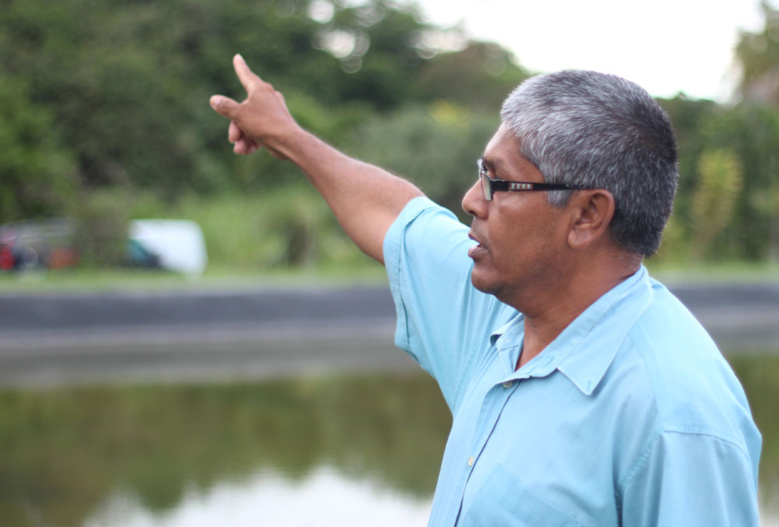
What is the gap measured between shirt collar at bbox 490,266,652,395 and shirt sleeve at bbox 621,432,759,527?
0.49 feet

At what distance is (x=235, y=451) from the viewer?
665 centimetres

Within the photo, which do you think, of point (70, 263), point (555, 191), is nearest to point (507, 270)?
point (555, 191)

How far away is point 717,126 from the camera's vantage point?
21.9 metres

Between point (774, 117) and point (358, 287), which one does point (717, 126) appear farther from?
point (358, 287)

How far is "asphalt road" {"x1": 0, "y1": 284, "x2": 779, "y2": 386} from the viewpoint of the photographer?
9.74 metres

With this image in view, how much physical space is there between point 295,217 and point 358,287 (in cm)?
498

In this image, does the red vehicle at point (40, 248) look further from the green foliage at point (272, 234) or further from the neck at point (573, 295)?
the neck at point (573, 295)

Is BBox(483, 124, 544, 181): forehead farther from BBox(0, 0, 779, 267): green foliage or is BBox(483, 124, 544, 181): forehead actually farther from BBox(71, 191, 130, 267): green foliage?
BBox(0, 0, 779, 267): green foliage

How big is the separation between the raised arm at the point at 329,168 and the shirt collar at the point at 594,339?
628 millimetres

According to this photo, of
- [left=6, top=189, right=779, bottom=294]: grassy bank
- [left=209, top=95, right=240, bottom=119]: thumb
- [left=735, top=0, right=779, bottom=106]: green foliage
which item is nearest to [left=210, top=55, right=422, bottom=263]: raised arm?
[left=209, top=95, right=240, bottom=119]: thumb

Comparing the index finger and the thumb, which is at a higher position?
the index finger

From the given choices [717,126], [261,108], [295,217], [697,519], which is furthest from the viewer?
[717,126]

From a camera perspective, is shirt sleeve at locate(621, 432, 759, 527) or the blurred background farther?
the blurred background

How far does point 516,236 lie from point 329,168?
2.24ft
